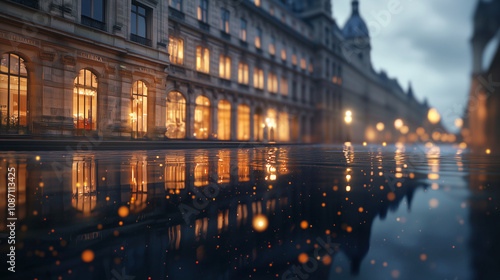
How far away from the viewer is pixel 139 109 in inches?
746

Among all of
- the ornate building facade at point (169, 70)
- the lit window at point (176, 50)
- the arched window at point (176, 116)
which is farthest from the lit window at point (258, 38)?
the arched window at point (176, 116)

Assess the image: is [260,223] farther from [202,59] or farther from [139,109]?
[202,59]

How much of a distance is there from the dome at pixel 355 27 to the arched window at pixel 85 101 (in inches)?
2525

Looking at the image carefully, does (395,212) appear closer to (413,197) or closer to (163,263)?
(413,197)

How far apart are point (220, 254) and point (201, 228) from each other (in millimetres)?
394

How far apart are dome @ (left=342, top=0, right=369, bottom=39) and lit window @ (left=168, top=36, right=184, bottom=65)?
56126mm

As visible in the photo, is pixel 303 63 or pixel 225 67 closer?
pixel 225 67

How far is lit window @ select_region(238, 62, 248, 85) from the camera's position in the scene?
29.3 meters

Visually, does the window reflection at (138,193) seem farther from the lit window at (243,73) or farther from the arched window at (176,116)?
the lit window at (243,73)

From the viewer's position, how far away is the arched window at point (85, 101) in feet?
51.9

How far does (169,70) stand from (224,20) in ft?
29.6

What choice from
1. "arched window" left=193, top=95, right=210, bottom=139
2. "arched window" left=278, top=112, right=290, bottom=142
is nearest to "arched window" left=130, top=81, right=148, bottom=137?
"arched window" left=193, top=95, right=210, bottom=139

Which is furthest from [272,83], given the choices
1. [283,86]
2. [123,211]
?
[123,211]

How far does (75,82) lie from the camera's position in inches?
622
